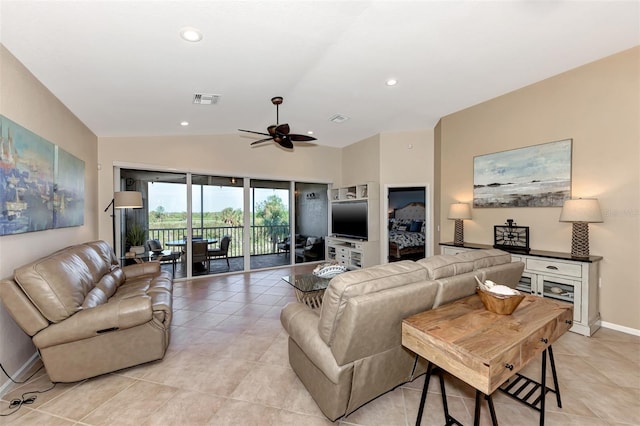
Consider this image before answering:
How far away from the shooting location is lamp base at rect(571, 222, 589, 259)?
10.2ft

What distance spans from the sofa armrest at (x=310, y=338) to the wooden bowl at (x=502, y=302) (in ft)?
3.29

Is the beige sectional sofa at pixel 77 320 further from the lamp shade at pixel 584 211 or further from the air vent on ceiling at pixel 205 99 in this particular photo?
the lamp shade at pixel 584 211

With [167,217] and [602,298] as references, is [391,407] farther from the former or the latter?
[167,217]

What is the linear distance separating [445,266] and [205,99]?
3436 millimetres

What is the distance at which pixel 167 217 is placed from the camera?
5.11 metres

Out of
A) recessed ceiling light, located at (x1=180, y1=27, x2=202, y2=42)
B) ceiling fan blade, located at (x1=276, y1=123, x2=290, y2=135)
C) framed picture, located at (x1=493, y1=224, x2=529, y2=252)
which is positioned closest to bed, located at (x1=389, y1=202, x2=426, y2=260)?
framed picture, located at (x1=493, y1=224, x2=529, y2=252)

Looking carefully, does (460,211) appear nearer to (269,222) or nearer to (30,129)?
(269,222)

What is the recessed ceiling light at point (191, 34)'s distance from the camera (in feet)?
6.97

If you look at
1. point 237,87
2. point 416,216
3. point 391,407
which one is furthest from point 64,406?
point 416,216

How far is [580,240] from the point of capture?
3.13 m

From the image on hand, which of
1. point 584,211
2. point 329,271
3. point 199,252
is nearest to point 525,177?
point 584,211

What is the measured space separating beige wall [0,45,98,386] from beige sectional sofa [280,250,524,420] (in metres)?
2.28

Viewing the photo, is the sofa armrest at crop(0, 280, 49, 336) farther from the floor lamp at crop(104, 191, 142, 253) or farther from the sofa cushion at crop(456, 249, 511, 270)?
the sofa cushion at crop(456, 249, 511, 270)

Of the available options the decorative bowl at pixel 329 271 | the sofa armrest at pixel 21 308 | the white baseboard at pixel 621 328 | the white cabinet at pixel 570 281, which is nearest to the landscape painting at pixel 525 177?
the white cabinet at pixel 570 281
